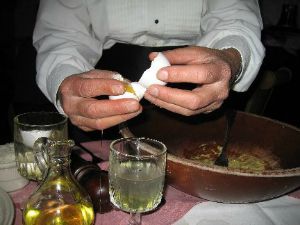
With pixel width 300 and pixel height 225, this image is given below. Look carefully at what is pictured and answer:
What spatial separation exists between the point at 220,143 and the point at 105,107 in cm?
41

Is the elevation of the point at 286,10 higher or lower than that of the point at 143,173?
higher

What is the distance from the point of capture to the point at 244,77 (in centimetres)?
103

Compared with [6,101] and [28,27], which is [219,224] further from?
[28,27]

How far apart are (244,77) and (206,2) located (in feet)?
1.30

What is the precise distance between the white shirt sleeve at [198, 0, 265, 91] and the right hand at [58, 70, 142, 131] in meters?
0.43

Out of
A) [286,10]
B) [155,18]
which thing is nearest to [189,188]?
[155,18]

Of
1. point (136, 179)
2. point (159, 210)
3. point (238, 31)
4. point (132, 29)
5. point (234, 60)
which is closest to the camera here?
point (136, 179)

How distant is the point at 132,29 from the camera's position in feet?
3.96

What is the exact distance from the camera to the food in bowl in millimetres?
802

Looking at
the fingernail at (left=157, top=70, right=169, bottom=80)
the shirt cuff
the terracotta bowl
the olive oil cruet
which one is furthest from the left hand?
the shirt cuff

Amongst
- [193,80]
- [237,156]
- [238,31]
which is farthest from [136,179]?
[238,31]

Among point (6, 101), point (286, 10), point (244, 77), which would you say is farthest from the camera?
point (286, 10)

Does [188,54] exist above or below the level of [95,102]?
above

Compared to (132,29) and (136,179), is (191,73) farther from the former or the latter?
(132,29)
